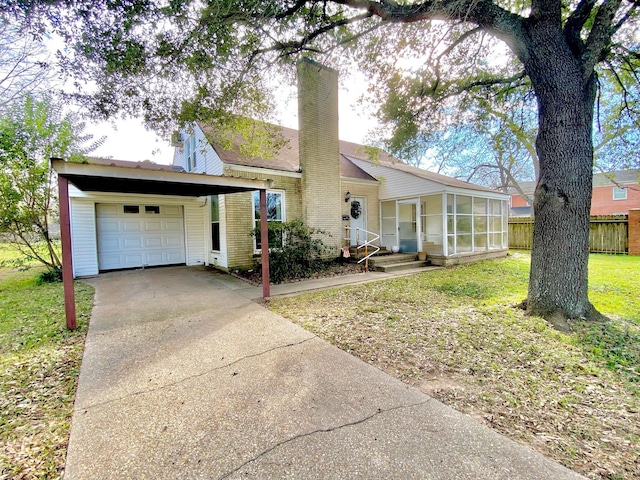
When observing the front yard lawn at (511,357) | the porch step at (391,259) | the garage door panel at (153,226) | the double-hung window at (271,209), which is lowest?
the front yard lawn at (511,357)

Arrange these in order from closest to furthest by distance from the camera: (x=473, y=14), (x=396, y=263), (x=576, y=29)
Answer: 1. (x=576, y=29)
2. (x=473, y=14)
3. (x=396, y=263)

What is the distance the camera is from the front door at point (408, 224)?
1181 centimetres

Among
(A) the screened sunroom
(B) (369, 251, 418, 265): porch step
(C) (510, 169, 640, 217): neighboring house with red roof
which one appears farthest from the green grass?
(C) (510, 169, 640, 217): neighboring house with red roof

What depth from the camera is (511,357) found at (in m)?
3.46

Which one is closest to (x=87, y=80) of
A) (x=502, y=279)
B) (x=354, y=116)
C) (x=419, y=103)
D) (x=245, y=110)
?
(x=245, y=110)

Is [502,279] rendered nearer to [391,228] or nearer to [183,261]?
[391,228]

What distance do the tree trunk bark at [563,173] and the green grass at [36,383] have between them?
20.4 feet

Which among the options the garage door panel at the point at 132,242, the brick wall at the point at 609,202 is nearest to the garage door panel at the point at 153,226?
the garage door panel at the point at 132,242

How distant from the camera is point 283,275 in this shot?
324 inches

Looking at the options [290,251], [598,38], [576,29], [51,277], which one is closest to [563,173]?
[598,38]

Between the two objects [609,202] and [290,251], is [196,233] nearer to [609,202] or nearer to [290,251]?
[290,251]

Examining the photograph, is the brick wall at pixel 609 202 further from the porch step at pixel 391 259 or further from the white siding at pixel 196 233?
the white siding at pixel 196 233

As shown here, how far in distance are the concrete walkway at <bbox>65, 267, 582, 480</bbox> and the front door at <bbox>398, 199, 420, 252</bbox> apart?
8866 millimetres

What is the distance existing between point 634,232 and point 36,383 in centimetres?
1883
